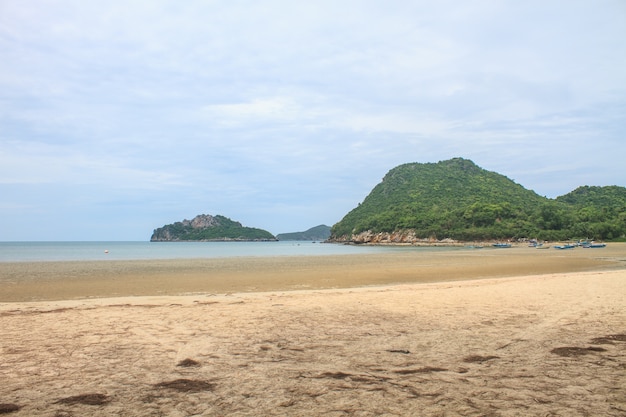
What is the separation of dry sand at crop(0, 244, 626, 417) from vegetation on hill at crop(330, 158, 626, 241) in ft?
330

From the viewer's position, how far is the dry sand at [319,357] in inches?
171

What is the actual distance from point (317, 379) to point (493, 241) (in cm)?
11027

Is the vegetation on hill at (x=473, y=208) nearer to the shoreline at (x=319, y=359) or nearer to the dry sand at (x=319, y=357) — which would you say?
the dry sand at (x=319, y=357)

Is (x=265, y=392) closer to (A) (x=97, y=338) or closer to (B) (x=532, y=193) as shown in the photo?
(A) (x=97, y=338)

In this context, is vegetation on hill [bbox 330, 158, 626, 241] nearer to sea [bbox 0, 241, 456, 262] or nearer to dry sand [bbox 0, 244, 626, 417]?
sea [bbox 0, 241, 456, 262]

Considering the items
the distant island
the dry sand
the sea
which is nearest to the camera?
the dry sand

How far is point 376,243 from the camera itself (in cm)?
Answer: 13062

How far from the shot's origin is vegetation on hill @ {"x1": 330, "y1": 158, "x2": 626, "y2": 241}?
101812mm

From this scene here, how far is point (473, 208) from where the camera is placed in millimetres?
116812

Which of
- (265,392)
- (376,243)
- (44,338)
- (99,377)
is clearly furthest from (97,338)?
(376,243)

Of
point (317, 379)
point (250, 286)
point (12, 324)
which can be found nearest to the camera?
point (317, 379)

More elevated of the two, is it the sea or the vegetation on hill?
the vegetation on hill

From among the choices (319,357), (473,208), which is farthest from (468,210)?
(319,357)

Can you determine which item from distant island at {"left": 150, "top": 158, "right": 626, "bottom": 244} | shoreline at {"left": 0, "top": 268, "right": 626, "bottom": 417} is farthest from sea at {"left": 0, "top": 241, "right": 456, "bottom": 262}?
shoreline at {"left": 0, "top": 268, "right": 626, "bottom": 417}
